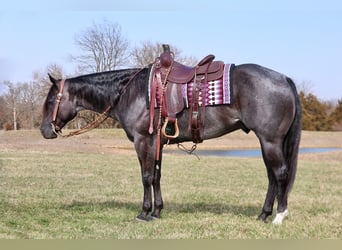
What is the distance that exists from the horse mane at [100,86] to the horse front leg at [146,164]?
86 cm

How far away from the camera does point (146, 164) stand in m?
5.68

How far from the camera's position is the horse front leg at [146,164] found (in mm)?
5641

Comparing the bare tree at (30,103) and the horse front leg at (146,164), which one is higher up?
the horse front leg at (146,164)

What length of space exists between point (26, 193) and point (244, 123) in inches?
186

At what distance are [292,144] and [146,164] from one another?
6.60ft

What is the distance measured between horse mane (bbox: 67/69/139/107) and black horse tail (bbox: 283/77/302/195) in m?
2.40

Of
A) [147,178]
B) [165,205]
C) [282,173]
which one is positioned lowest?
[165,205]

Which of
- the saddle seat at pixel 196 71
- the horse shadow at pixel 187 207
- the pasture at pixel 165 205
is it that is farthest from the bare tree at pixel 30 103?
the saddle seat at pixel 196 71

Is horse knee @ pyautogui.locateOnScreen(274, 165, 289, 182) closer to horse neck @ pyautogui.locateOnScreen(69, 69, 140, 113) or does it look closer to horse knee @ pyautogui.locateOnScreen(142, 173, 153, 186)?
horse knee @ pyautogui.locateOnScreen(142, 173, 153, 186)

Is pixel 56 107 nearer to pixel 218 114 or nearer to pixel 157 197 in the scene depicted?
pixel 157 197

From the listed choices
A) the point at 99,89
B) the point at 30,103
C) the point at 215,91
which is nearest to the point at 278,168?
the point at 215,91

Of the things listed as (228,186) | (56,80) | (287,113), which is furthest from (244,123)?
(228,186)

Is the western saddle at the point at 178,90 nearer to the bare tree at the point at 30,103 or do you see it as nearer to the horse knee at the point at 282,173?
the horse knee at the point at 282,173

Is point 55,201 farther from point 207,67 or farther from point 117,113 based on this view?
point 207,67
